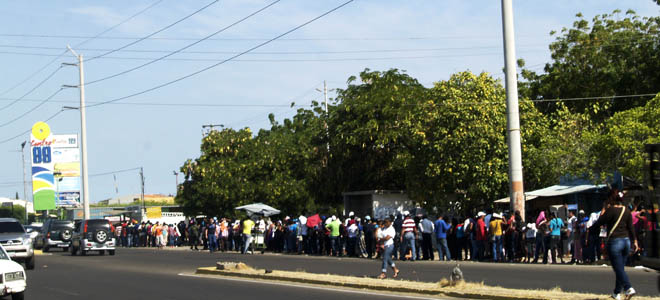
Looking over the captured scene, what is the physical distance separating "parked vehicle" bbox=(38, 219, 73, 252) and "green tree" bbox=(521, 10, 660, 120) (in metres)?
29.4

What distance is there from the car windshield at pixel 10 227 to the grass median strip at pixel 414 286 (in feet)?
33.5

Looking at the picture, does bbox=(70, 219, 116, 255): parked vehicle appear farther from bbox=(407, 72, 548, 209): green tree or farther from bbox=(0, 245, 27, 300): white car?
bbox=(0, 245, 27, 300): white car

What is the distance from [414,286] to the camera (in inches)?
615

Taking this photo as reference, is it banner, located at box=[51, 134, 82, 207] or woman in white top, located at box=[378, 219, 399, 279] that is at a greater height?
banner, located at box=[51, 134, 82, 207]

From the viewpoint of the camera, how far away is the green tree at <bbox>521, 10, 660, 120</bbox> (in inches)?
1890

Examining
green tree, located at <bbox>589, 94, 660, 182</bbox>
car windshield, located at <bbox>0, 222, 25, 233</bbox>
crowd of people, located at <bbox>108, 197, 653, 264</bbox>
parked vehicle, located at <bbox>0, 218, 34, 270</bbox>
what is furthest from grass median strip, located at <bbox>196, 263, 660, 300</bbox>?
green tree, located at <bbox>589, 94, 660, 182</bbox>

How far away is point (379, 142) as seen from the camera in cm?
4166

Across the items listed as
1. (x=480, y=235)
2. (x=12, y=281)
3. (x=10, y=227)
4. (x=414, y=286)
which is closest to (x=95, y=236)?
(x=10, y=227)

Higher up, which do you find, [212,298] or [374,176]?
[374,176]

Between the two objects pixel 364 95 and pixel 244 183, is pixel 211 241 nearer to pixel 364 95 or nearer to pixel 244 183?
pixel 364 95

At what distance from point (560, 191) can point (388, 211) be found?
10.6 meters

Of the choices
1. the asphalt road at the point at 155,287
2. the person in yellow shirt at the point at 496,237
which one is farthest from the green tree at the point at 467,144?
the asphalt road at the point at 155,287

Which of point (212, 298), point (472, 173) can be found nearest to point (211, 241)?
point (472, 173)

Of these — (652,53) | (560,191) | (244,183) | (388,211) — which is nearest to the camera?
(560,191)
